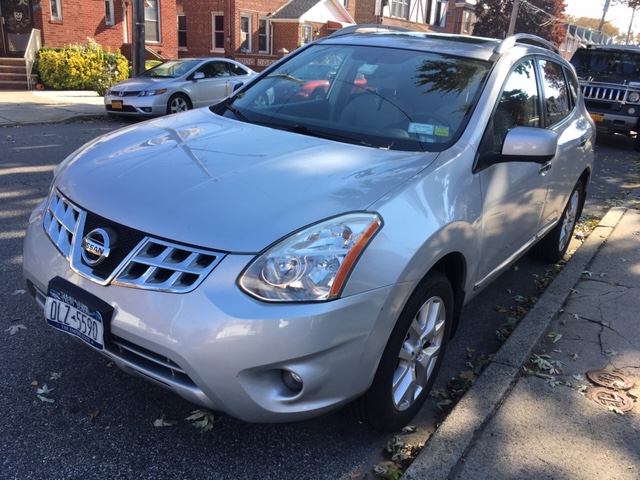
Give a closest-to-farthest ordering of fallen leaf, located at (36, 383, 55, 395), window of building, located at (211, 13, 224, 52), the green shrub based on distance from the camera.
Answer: fallen leaf, located at (36, 383, 55, 395), the green shrub, window of building, located at (211, 13, 224, 52)

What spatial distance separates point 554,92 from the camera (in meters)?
4.36

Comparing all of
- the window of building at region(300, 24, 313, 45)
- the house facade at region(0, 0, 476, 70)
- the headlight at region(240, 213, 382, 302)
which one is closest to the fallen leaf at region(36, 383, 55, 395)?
the headlight at region(240, 213, 382, 302)

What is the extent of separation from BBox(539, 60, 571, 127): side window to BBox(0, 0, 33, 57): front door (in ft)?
58.2

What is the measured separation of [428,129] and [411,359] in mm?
1262

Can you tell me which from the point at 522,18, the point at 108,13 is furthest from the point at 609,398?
the point at 522,18

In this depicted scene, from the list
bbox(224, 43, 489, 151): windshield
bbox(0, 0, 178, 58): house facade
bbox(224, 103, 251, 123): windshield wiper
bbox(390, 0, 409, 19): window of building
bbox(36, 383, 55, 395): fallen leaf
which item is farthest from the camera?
bbox(390, 0, 409, 19): window of building

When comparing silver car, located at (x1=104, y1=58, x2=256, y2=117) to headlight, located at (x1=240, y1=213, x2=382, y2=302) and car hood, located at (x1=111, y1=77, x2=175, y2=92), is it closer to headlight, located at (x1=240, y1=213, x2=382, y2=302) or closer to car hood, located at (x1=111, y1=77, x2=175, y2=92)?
car hood, located at (x1=111, y1=77, x2=175, y2=92)

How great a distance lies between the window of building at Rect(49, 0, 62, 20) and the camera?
17734 mm

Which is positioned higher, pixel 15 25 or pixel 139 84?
pixel 15 25

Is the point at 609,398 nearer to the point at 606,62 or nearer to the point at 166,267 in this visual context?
the point at 166,267

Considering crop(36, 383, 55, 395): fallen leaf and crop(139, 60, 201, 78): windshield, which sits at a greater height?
crop(139, 60, 201, 78): windshield

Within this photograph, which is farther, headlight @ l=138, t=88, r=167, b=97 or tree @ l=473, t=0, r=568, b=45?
tree @ l=473, t=0, r=568, b=45

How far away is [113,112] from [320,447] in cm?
1058

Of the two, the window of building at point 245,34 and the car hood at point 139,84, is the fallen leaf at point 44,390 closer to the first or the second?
the car hood at point 139,84
